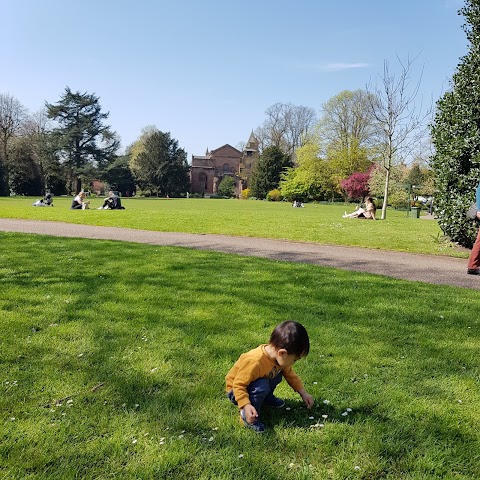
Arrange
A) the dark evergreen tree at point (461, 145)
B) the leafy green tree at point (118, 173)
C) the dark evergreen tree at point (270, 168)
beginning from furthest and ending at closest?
the dark evergreen tree at point (270, 168), the leafy green tree at point (118, 173), the dark evergreen tree at point (461, 145)

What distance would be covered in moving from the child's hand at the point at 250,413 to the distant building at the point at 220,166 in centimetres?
8969

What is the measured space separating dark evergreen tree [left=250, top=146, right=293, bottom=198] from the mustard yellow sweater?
65469 millimetres

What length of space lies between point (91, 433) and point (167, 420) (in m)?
0.47

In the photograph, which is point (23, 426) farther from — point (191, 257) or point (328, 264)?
point (328, 264)

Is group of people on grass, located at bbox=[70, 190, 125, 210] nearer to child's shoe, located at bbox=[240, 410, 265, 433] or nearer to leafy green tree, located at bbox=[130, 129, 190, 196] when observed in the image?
child's shoe, located at bbox=[240, 410, 265, 433]

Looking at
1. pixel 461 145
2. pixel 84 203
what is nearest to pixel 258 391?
pixel 461 145

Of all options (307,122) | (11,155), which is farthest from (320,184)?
(11,155)

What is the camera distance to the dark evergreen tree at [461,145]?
456 inches

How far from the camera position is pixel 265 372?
2.86 m

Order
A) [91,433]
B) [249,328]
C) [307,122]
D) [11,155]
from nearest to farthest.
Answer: [91,433] < [249,328] < [11,155] < [307,122]

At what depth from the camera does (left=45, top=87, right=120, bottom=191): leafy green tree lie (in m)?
60.0

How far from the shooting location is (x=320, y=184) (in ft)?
186

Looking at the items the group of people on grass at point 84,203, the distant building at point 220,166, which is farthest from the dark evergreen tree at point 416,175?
the group of people on grass at point 84,203

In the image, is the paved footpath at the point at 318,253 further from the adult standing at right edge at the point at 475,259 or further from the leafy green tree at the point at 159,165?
the leafy green tree at the point at 159,165
